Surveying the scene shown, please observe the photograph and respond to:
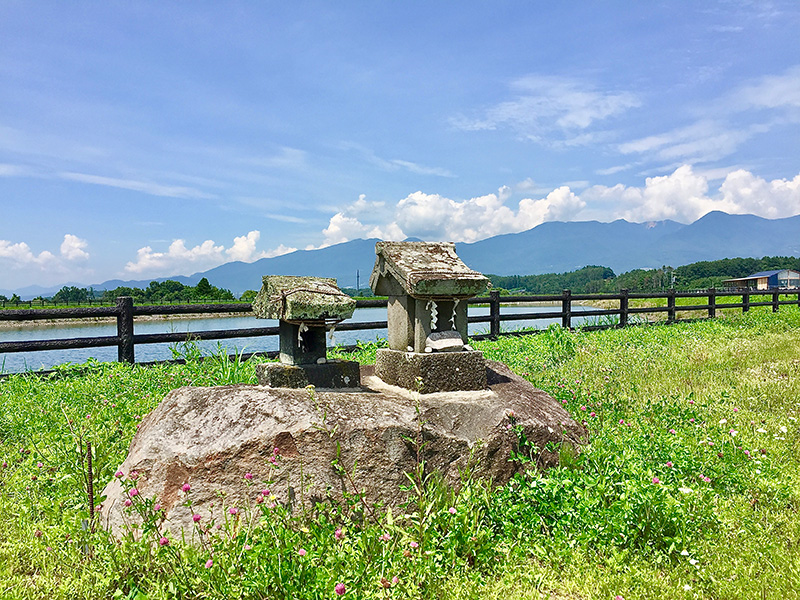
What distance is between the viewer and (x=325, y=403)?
3.67 metres

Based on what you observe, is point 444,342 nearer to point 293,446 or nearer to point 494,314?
point 293,446

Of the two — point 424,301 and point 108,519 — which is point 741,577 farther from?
point 108,519

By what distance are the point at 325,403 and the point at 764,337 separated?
12.8 meters

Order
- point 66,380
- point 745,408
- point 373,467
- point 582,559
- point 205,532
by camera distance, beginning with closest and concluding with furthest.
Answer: point 205,532 → point 582,559 → point 373,467 → point 745,408 → point 66,380

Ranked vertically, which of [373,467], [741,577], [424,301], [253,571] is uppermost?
[424,301]

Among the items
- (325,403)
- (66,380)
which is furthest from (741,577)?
(66,380)

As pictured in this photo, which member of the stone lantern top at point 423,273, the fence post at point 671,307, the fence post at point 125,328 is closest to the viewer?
the stone lantern top at point 423,273

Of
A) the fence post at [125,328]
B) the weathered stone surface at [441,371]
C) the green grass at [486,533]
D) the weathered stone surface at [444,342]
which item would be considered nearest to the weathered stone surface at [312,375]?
the weathered stone surface at [441,371]

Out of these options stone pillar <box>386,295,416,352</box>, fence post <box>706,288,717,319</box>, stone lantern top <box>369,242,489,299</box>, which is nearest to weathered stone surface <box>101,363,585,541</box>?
stone pillar <box>386,295,416,352</box>

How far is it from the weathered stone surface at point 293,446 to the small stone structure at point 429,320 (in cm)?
47

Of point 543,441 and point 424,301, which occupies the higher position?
point 424,301

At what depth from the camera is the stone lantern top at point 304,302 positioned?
4105 mm

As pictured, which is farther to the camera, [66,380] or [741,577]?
[66,380]

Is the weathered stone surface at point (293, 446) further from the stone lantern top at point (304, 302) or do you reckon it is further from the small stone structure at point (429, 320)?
the stone lantern top at point (304, 302)
